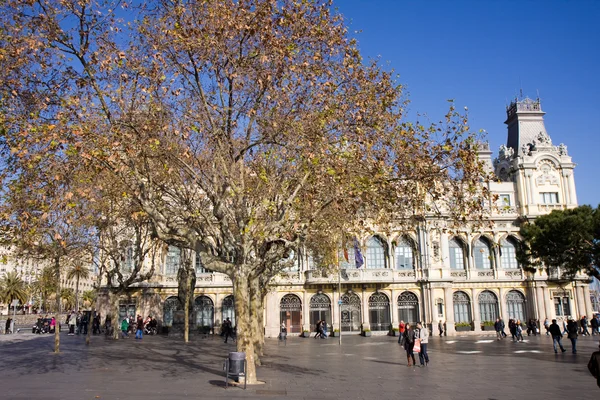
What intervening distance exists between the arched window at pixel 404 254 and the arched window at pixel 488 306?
710 cm

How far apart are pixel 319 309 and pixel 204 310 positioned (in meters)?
Result: 10.3

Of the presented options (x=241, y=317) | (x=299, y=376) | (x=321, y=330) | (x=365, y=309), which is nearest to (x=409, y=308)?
(x=365, y=309)

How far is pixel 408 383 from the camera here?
15.3 meters

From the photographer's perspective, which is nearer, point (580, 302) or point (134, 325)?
point (134, 325)

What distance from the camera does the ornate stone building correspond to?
4466cm

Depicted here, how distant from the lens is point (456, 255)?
1858 inches

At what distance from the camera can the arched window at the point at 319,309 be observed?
1791 inches

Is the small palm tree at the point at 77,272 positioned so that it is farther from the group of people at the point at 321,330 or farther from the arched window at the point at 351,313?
the arched window at the point at 351,313

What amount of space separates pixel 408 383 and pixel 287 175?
767cm

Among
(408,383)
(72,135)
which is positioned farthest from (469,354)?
(72,135)

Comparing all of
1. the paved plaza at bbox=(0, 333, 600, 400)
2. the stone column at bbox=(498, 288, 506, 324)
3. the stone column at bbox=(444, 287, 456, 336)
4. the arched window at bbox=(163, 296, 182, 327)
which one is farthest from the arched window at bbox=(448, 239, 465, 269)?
the arched window at bbox=(163, 296, 182, 327)

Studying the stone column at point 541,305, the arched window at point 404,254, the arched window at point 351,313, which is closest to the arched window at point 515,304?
the stone column at point 541,305

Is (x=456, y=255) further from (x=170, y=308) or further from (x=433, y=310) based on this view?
(x=170, y=308)

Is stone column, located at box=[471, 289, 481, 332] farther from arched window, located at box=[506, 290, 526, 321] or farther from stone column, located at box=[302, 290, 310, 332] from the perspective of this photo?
stone column, located at box=[302, 290, 310, 332]
